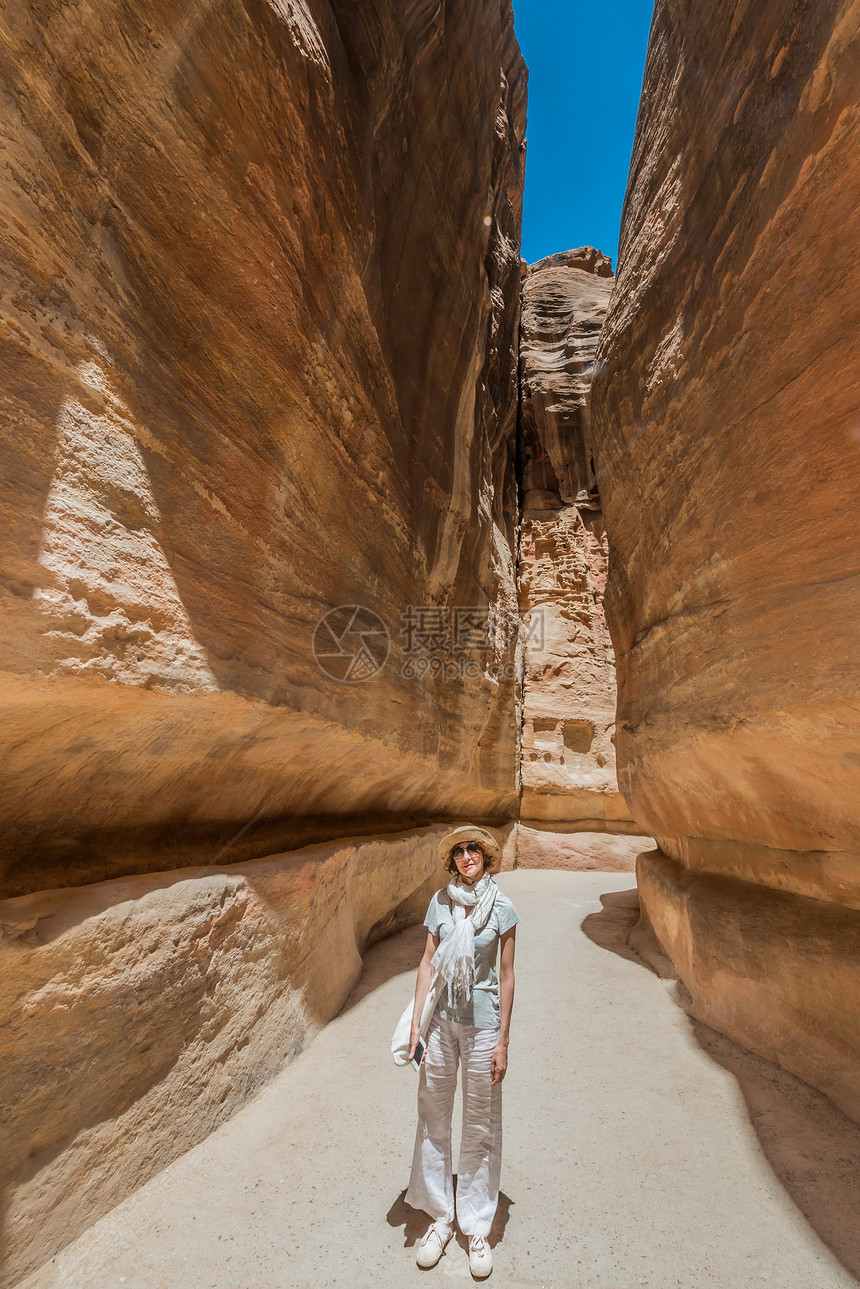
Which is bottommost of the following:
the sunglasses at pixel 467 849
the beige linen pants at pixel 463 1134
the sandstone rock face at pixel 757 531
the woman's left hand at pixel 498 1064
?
the beige linen pants at pixel 463 1134

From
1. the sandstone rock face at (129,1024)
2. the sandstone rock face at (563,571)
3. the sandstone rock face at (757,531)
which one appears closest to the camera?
the sandstone rock face at (129,1024)

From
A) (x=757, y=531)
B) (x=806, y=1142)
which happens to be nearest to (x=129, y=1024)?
(x=806, y=1142)

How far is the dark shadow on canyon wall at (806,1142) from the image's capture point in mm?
2035

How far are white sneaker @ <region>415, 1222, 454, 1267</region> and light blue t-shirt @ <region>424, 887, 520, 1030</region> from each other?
0.67m

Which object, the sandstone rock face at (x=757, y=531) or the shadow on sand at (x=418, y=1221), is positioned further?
the sandstone rock face at (x=757, y=531)

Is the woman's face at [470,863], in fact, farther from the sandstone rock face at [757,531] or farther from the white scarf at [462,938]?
the sandstone rock face at [757,531]

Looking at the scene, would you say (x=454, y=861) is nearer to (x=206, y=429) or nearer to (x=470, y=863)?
(x=470, y=863)

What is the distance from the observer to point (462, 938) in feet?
6.93

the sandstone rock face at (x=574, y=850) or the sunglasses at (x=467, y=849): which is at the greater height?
the sunglasses at (x=467, y=849)

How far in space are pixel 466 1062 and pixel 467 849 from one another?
76 cm

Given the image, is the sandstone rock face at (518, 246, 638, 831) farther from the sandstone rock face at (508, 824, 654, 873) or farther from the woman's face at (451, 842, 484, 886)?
the woman's face at (451, 842, 484, 886)

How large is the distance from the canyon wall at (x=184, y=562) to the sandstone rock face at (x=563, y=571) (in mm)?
7436

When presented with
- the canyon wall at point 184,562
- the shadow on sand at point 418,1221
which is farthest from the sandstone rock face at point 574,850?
the shadow on sand at point 418,1221

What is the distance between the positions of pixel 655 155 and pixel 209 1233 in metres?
8.51
